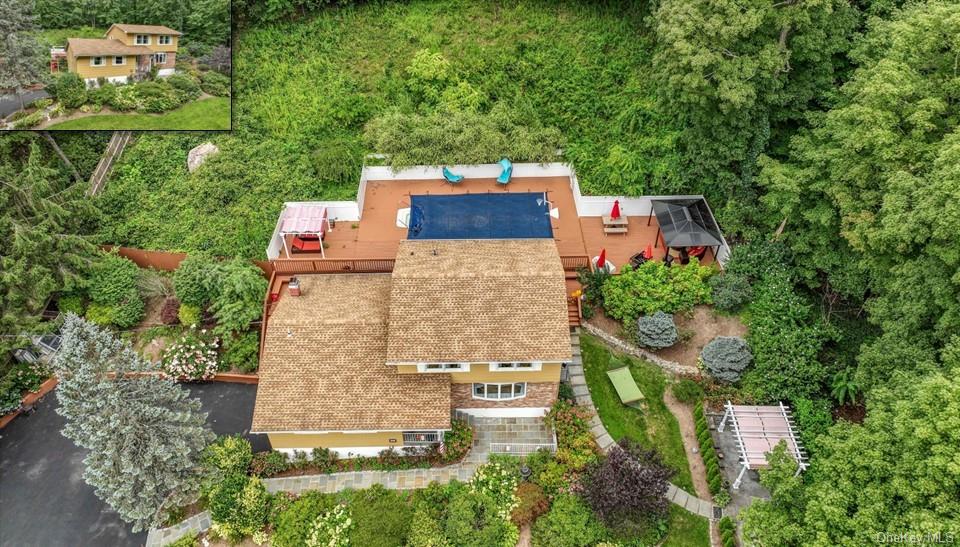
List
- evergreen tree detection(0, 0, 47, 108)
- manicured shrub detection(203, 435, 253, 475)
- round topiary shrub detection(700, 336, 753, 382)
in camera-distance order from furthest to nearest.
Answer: round topiary shrub detection(700, 336, 753, 382) < manicured shrub detection(203, 435, 253, 475) < evergreen tree detection(0, 0, 47, 108)

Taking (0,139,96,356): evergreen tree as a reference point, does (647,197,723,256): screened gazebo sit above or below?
above

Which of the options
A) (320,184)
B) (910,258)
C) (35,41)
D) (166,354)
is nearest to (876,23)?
(910,258)

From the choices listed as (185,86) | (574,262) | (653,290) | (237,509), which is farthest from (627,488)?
(185,86)

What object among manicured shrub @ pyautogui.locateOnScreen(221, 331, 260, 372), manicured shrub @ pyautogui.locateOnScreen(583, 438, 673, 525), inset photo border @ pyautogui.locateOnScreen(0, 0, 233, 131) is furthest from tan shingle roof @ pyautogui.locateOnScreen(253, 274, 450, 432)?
inset photo border @ pyautogui.locateOnScreen(0, 0, 233, 131)

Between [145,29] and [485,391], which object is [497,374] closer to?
[485,391]

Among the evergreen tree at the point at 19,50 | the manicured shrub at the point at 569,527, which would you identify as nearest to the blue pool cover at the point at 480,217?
the manicured shrub at the point at 569,527

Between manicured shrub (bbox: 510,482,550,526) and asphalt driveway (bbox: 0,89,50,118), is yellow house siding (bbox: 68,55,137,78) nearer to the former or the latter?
asphalt driveway (bbox: 0,89,50,118)

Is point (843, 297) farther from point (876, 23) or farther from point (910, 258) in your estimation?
point (876, 23)
